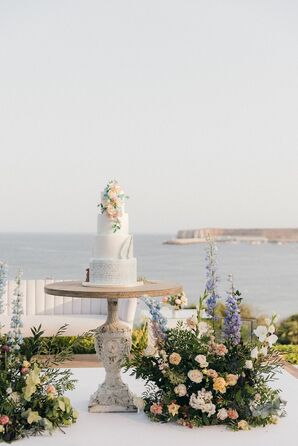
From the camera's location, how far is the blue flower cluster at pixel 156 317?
4.89m

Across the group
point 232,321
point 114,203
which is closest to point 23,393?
point 232,321

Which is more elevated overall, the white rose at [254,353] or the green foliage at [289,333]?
the white rose at [254,353]

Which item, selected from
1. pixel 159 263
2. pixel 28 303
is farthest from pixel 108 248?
pixel 159 263

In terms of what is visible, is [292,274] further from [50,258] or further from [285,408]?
[285,408]

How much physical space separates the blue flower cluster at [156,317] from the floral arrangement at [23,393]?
0.66 metres

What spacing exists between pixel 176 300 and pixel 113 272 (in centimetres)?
266

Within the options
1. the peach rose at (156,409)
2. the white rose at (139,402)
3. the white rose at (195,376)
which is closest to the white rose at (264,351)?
the white rose at (195,376)

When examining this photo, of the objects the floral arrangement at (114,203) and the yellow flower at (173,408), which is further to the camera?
the floral arrangement at (114,203)

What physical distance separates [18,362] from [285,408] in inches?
84.7

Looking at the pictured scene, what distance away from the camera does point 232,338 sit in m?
4.95

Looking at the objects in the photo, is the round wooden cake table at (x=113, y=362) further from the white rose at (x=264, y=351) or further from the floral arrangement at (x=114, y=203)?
the white rose at (x=264, y=351)

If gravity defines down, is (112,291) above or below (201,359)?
above

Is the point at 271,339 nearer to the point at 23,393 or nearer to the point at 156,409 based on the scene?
the point at 156,409

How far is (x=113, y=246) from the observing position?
532 centimetres
